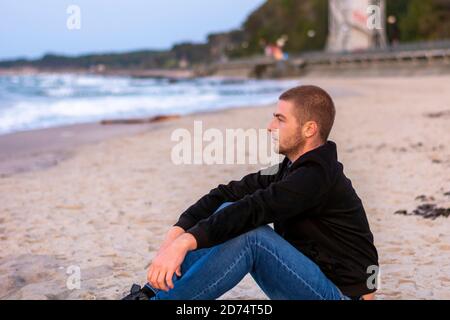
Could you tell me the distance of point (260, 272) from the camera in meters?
2.61

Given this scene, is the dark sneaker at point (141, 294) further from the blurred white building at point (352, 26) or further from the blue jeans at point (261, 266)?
the blurred white building at point (352, 26)

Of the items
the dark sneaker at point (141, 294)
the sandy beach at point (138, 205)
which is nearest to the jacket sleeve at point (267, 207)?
the dark sneaker at point (141, 294)

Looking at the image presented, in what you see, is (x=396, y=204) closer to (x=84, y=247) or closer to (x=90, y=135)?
(x=84, y=247)

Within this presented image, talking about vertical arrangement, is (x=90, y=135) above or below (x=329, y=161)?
below

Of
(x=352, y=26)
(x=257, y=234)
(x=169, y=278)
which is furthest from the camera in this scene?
(x=352, y=26)

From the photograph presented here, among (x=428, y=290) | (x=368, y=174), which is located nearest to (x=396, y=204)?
(x=368, y=174)

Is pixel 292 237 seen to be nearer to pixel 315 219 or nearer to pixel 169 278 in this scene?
pixel 315 219

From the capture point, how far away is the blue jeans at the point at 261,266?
8.18 feet

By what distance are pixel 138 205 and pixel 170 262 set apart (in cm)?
425

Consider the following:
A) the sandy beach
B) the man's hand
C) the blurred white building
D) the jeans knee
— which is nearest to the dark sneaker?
the man's hand

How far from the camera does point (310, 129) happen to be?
102 inches

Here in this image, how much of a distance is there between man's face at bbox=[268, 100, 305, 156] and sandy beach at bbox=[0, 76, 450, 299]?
1.55m

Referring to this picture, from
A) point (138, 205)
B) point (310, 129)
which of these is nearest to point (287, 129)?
point (310, 129)
